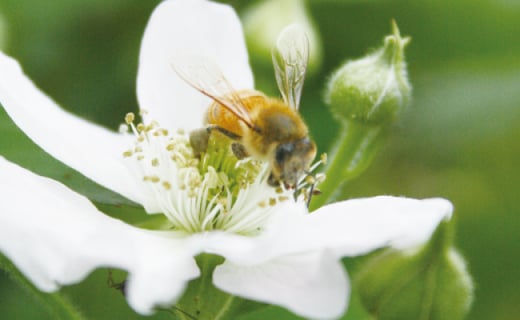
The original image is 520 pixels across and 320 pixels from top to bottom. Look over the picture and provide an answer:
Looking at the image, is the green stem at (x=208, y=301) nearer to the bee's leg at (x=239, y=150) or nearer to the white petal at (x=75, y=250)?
the white petal at (x=75, y=250)

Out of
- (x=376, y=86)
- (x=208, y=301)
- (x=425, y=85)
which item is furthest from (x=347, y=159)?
(x=425, y=85)

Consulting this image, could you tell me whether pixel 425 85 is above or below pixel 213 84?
below

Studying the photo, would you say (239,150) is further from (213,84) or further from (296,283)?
(296,283)

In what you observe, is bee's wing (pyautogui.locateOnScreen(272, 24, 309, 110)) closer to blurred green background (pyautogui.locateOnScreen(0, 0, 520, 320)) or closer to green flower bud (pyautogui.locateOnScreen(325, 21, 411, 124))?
green flower bud (pyautogui.locateOnScreen(325, 21, 411, 124))

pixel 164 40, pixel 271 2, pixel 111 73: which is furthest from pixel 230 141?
pixel 111 73

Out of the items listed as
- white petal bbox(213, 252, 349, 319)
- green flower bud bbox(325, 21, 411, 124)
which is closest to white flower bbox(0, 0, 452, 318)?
white petal bbox(213, 252, 349, 319)

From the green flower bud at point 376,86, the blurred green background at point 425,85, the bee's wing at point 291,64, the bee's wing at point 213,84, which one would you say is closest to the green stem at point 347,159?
the green flower bud at point 376,86
